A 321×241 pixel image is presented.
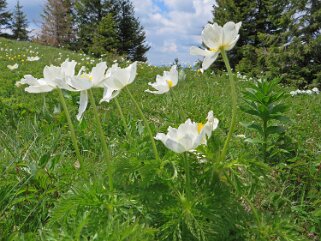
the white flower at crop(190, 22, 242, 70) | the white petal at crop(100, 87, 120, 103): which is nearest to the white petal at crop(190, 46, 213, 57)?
the white flower at crop(190, 22, 242, 70)

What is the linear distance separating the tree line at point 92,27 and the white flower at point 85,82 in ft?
103

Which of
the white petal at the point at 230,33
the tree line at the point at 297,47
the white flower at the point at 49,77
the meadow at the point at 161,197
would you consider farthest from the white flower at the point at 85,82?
the tree line at the point at 297,47

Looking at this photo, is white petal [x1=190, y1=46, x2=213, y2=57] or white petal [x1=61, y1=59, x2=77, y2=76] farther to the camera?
white petal [x1=61, y1=59, x2=77, y2=76]

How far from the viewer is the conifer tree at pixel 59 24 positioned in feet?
144

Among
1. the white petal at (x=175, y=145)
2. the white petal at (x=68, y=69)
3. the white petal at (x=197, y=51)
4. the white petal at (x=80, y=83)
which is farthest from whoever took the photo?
the white petal at (x=68, y=69)

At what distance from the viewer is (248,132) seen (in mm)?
3773

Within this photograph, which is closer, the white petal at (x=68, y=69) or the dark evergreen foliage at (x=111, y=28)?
the white petal at (x=68, y=69)

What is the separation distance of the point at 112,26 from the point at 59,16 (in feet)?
37.0

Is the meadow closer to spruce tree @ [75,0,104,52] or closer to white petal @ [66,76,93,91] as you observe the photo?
white petal @ [66,76,93,91]

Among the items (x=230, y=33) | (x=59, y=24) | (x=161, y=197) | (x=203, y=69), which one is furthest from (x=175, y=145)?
(x=59, y=24)

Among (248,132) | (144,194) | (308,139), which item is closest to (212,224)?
Answer: (144,194)

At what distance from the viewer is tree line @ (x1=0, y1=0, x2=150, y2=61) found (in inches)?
1414

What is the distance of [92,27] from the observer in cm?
4009

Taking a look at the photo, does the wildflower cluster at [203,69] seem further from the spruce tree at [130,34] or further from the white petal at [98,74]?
the spruce tree at [130,34]
